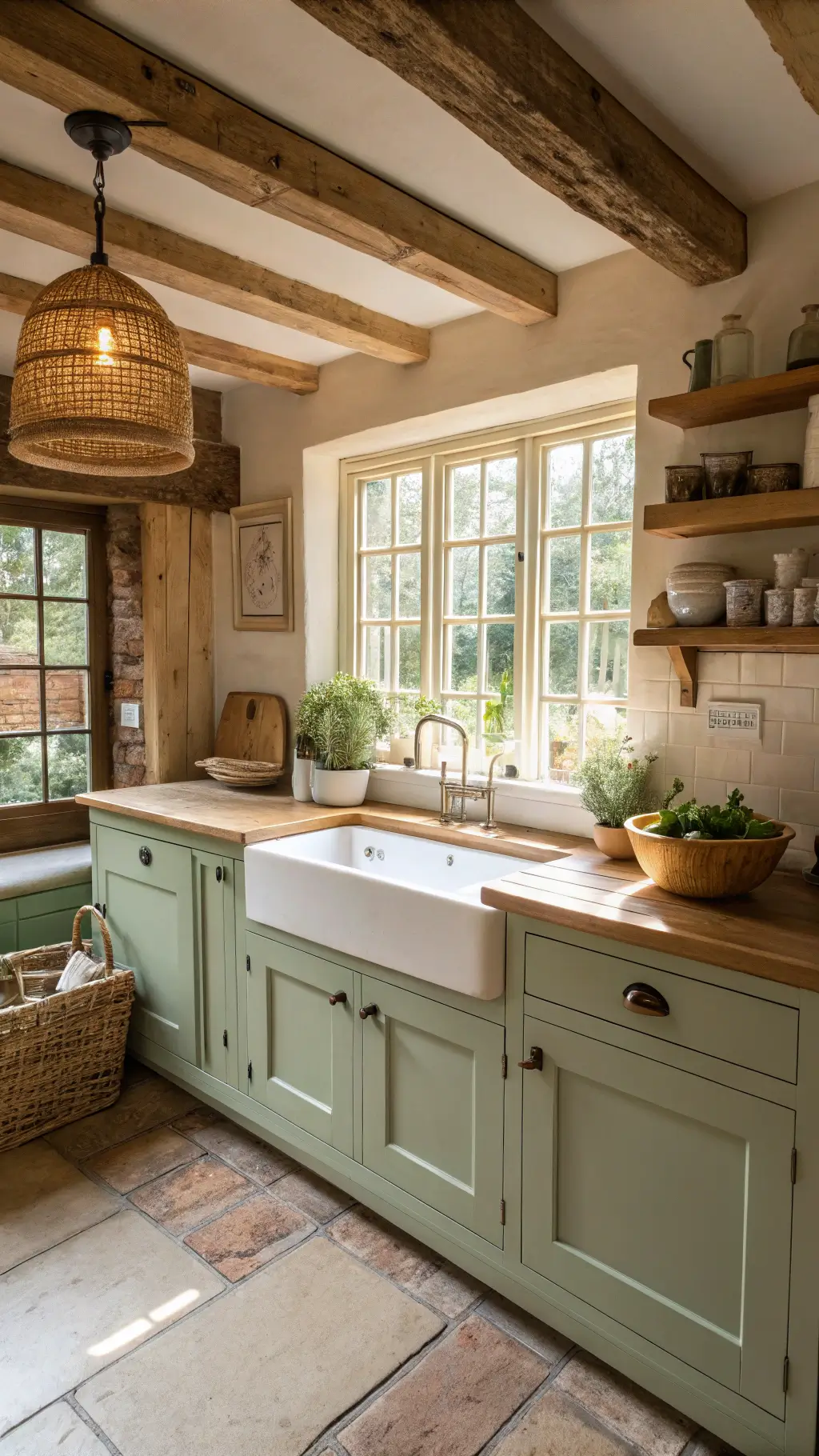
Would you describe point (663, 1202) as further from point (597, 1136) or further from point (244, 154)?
point (244, 154)

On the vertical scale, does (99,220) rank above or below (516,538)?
above

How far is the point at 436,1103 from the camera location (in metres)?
2.05

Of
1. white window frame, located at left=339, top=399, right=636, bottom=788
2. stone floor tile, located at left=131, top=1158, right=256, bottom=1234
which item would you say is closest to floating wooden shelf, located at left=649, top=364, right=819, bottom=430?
white window frame, located at left=339, top=399, right=636, bottom=788

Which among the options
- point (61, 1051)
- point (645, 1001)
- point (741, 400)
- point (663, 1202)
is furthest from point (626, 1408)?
point (741, 400)

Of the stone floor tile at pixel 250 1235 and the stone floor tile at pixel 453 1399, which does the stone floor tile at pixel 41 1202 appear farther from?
the stone floor tile at pixel 453 1399

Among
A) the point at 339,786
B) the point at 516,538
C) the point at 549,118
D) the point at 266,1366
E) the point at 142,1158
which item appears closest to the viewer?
the point at 549,118

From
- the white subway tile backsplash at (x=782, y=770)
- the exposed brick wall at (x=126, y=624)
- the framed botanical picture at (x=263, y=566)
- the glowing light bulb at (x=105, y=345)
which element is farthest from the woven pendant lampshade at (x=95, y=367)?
the exposed brick wall at (x=126, y=624)

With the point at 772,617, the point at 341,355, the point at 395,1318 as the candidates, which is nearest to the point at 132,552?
the point at 341,355

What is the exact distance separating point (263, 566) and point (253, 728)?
26.0 inches

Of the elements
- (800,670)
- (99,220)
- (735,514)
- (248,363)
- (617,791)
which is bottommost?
(617,791)

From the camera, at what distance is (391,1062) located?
Answer: 2.16 m

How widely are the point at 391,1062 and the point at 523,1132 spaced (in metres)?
0.42

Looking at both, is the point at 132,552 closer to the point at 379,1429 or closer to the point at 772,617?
the point at 772,617

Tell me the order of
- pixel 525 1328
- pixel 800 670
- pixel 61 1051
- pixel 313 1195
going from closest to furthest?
pixel 525 1328 < pixel 800 670 < pixel 313 1195 < pixel 61 1051
